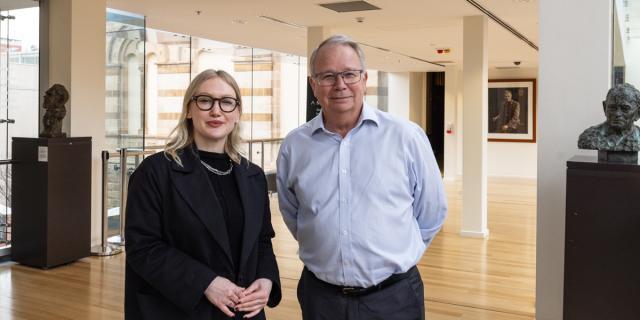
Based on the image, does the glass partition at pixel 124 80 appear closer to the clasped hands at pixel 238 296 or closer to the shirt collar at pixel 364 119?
the shirt collar at pixel 364 119

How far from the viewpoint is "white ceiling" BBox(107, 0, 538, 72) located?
317 inches

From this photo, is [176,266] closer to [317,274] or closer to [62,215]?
[317,274]

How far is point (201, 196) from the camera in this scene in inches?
79.3

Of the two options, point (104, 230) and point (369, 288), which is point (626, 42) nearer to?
point (369, 288)

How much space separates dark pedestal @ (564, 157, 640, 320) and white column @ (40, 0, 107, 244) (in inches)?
220

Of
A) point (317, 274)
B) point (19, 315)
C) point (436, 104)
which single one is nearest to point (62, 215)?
point (19, 315)

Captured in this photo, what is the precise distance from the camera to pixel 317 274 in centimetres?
221

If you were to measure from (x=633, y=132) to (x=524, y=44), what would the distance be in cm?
933

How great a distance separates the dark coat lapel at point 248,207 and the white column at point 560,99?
216 cm

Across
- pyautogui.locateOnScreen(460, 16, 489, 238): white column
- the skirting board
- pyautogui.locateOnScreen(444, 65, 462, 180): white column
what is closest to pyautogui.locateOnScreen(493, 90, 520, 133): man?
pyautogui.locateOnScreen(444, 65, 462, 180): white column

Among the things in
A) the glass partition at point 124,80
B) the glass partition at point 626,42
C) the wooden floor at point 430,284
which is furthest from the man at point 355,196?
the glass partition at point 124,80

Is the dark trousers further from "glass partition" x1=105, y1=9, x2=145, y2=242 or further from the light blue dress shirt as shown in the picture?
"glass partition" x1=105, y1=9, x2=145, y2=242

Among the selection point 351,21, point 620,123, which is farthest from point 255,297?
point 351,21

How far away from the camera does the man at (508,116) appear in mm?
16781
